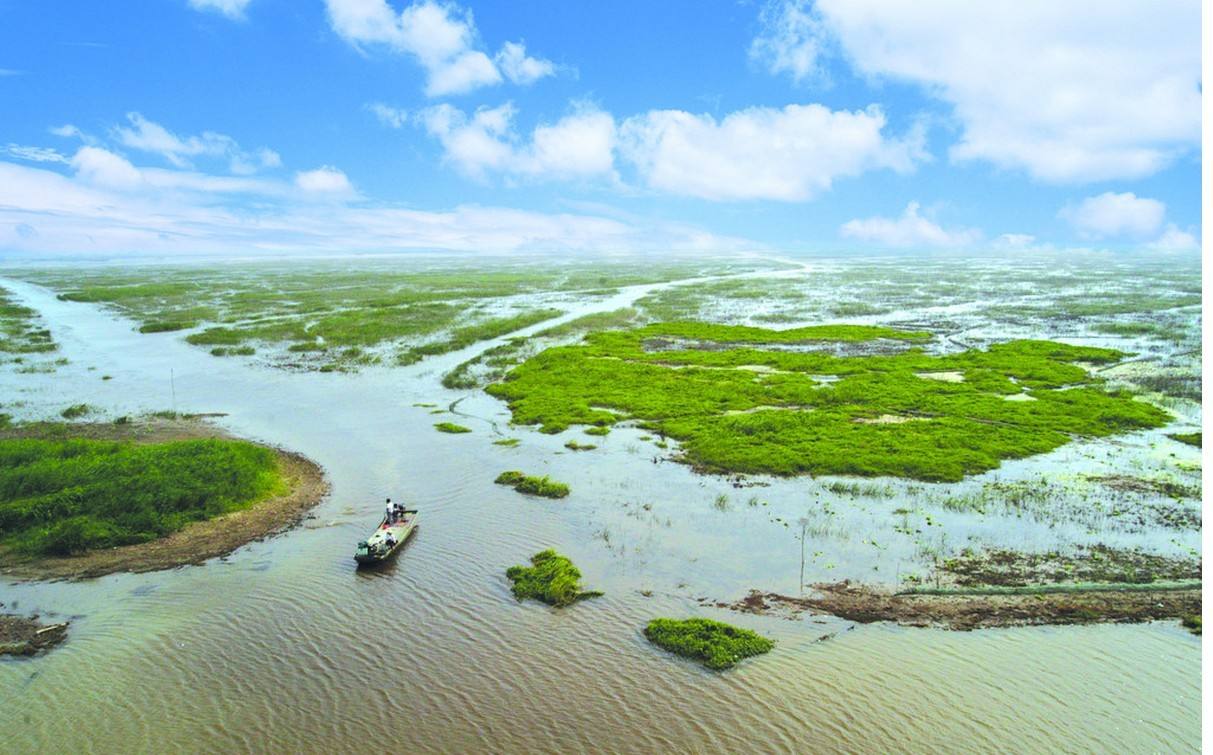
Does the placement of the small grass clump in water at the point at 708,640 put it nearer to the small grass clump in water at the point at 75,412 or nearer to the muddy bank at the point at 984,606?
the muddy bank at the point at 984,606

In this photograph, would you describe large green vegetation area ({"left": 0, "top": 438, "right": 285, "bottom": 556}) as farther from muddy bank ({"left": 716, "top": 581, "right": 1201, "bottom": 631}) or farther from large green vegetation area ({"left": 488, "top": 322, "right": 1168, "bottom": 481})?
muddy bank ({"left": 716, "top": 581, "right": 1201, "bottom": 631})

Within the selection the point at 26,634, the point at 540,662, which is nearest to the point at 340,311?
the point at 26,634

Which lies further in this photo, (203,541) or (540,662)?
(203,541)

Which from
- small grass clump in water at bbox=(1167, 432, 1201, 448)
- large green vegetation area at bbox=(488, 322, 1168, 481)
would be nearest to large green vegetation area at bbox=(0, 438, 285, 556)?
large green vegetation area at bbox=(488, 322, 1168, 481)

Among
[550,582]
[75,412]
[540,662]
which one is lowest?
[540,662]

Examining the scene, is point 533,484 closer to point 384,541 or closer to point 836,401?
point 384,541
